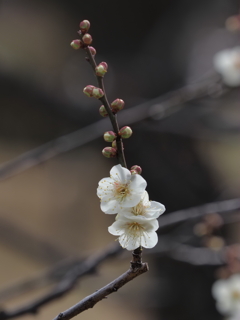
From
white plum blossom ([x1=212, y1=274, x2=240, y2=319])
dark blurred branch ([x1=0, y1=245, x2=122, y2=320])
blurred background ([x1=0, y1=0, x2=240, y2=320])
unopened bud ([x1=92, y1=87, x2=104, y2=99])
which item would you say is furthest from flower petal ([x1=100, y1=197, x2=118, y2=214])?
blurred background ([x1=0, y1=0, x2=240, y2=320])

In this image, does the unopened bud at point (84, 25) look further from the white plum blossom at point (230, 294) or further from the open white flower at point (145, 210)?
the white plum blossom at point (230, 294)

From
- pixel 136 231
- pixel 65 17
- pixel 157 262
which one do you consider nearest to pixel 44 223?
pixel 157 262

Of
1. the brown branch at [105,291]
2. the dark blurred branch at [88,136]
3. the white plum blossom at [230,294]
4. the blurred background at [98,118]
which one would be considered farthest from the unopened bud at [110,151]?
the blurred background at [98,118]

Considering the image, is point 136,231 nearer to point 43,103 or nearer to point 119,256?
point 119,256

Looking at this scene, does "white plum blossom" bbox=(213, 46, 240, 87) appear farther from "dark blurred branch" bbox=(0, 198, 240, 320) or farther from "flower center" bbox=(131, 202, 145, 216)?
"flower center" bbox=(131, 202, 145, 216)

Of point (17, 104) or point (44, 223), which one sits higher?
point (17, 104)

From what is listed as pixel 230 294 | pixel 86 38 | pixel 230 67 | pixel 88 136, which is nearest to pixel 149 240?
pixel 86 38
